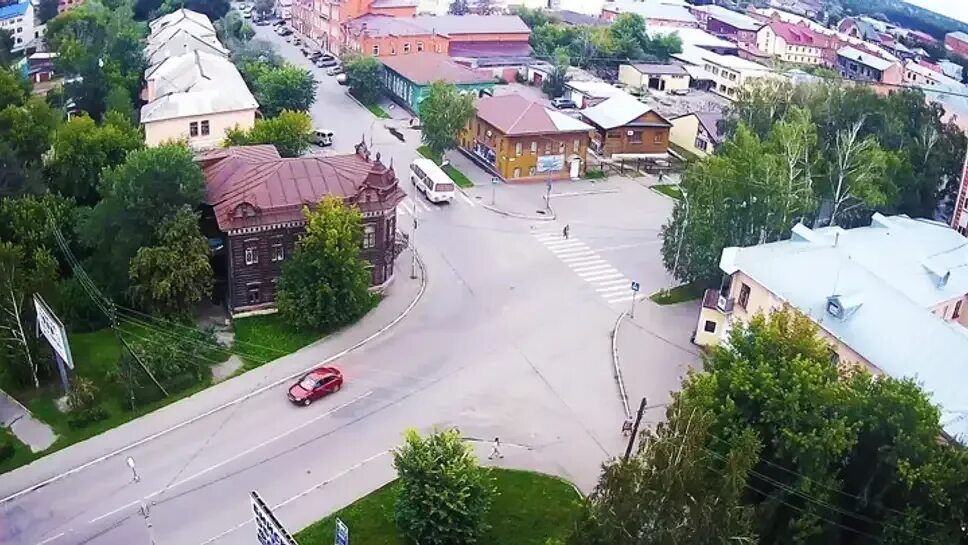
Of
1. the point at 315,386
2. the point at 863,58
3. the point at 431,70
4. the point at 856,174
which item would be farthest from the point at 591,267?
the point at 863,58

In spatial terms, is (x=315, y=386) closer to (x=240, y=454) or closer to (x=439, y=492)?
(x=240, y=454)

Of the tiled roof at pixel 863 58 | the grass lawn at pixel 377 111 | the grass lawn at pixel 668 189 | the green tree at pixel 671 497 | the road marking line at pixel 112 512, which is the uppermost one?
the green tree at pixel 671 497

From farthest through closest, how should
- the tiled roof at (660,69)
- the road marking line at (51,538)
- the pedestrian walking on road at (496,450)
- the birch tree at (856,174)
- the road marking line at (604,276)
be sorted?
the tiled roof at (660,69)
the birch tree at (856,174)
the road marking line at (604,276)
the pedestrian walking on road at (496,450)
the road marking line at (51,538)

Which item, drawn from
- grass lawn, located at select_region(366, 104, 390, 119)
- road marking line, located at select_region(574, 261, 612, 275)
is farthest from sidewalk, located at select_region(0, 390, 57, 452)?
grass lawn, located at select_region(366, 104, 390, 119)

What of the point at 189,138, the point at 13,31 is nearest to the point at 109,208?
the point at 189,138

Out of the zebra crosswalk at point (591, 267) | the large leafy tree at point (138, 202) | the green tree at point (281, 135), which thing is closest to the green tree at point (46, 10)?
the green tree at point (281, 135)

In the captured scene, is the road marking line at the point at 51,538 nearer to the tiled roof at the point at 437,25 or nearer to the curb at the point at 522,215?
the curb at the point at 522,215

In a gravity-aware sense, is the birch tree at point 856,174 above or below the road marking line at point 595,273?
above

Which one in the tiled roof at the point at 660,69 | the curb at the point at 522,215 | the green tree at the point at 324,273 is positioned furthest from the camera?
the tiled roof at the point at 660,69
